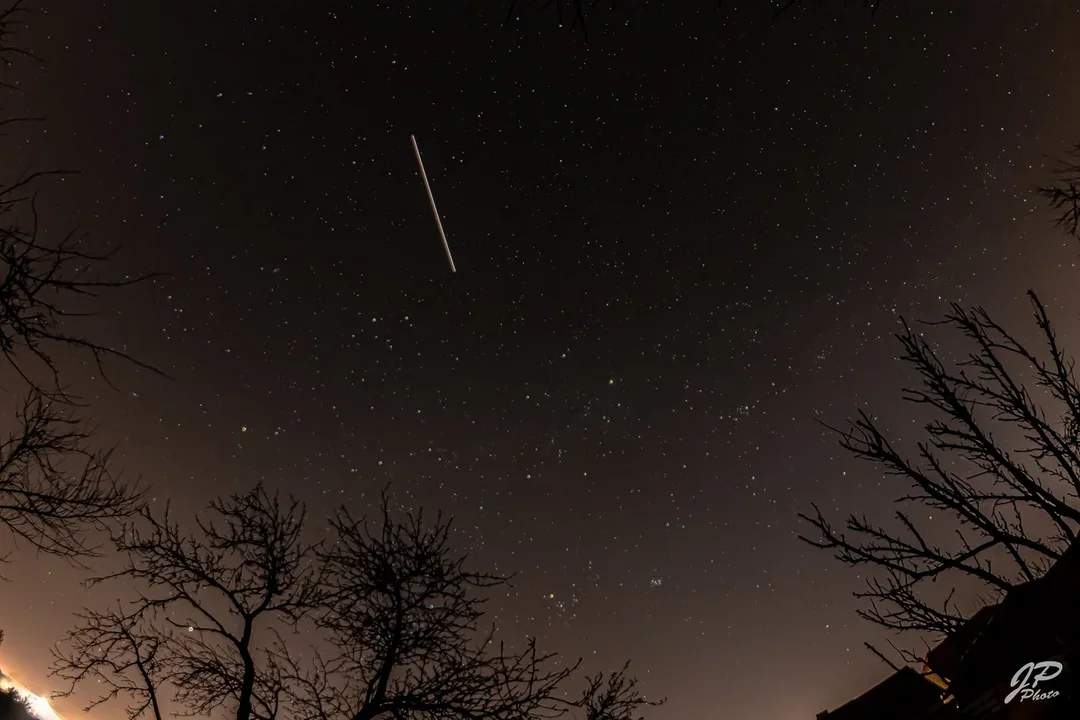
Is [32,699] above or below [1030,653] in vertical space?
above

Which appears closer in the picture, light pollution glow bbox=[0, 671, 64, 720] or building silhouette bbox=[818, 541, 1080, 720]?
building silhouette bbox=[818, 541, 1080, 720]

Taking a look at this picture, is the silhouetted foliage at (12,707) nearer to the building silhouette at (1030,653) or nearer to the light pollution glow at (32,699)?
the light pollution glow at (32,699)

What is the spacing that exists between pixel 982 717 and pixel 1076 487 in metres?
1.70

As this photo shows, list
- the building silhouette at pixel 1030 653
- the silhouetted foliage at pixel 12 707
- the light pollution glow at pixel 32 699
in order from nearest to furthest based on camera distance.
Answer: the building silhouette at pixel 1030 653 → the silhouetted foliage at pixel 12 707 → the light pollution glow at pixel 32 699

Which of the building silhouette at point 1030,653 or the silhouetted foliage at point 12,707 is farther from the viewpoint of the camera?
the silhouetted foliage at point 12,707

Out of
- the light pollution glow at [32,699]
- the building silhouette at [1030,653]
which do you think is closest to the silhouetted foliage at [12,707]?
the light pollution glow at [32,699]

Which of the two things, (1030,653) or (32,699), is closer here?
(1030,653)

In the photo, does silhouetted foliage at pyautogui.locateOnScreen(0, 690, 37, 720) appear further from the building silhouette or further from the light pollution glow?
the building silhouette

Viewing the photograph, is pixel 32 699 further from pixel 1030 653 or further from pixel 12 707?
pixel 1030 653

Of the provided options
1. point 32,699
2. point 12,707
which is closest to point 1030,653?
point 12,707

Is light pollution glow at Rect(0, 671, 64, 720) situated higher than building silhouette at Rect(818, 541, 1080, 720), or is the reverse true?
light pollution glow at Rect(0, 671, 64, 720)

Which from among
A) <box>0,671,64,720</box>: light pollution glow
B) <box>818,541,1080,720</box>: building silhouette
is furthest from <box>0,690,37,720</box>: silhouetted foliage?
<box>818,541,1080,720</box>: building silhouette

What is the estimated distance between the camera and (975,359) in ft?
13.1

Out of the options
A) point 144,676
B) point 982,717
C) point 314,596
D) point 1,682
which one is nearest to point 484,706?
point 314,596
